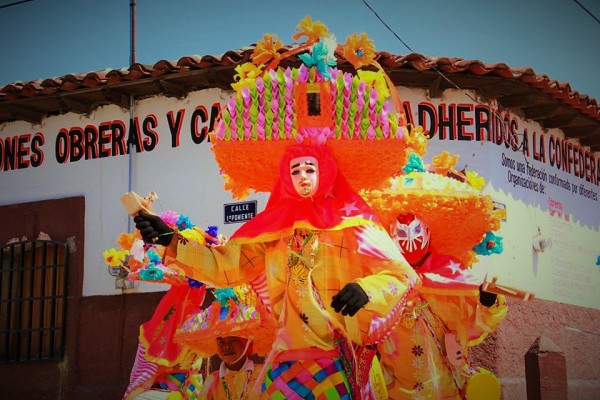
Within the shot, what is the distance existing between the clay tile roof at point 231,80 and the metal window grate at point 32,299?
5.62 feet

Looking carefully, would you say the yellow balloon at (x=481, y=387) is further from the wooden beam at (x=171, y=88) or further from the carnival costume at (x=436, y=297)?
the wooden beam at (x=171, y=88)

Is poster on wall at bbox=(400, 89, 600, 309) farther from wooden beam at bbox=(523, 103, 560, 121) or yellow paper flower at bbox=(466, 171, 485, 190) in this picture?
yellow paper flower at bbox=(466, 171, 485, 190)

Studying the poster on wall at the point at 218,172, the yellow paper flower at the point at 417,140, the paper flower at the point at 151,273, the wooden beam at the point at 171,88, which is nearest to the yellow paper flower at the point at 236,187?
the yellow paper flower at the point at 417,140

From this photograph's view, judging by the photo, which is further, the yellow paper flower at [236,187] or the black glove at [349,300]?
the yellow paper flower at [236,187]

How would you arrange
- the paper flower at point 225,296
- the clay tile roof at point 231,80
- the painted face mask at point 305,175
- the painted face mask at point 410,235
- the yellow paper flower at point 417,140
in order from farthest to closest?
the clay tile roof at point 231,80
the paper flower at point 225,296
the painted face mask at point 410,235
the yellow paper flower at point 417,140
the painted face mask at point 305,175

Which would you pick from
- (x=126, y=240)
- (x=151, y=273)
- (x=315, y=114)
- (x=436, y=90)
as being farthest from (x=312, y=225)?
(x=436, y=90)

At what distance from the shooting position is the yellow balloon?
286 inches

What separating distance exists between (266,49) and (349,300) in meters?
1.81

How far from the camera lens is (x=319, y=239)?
575 cm

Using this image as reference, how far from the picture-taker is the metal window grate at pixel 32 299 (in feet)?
39.0

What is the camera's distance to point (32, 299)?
39.3 ft

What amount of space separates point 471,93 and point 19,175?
226 inches

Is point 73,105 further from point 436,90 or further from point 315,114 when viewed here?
point 315,114

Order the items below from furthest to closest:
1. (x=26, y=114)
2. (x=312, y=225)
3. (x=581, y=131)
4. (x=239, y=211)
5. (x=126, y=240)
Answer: (x=581, y=131) < (x=26, y=114) < (x=239, y=211) < (x=126, y=240) < (x=312, y=225)
